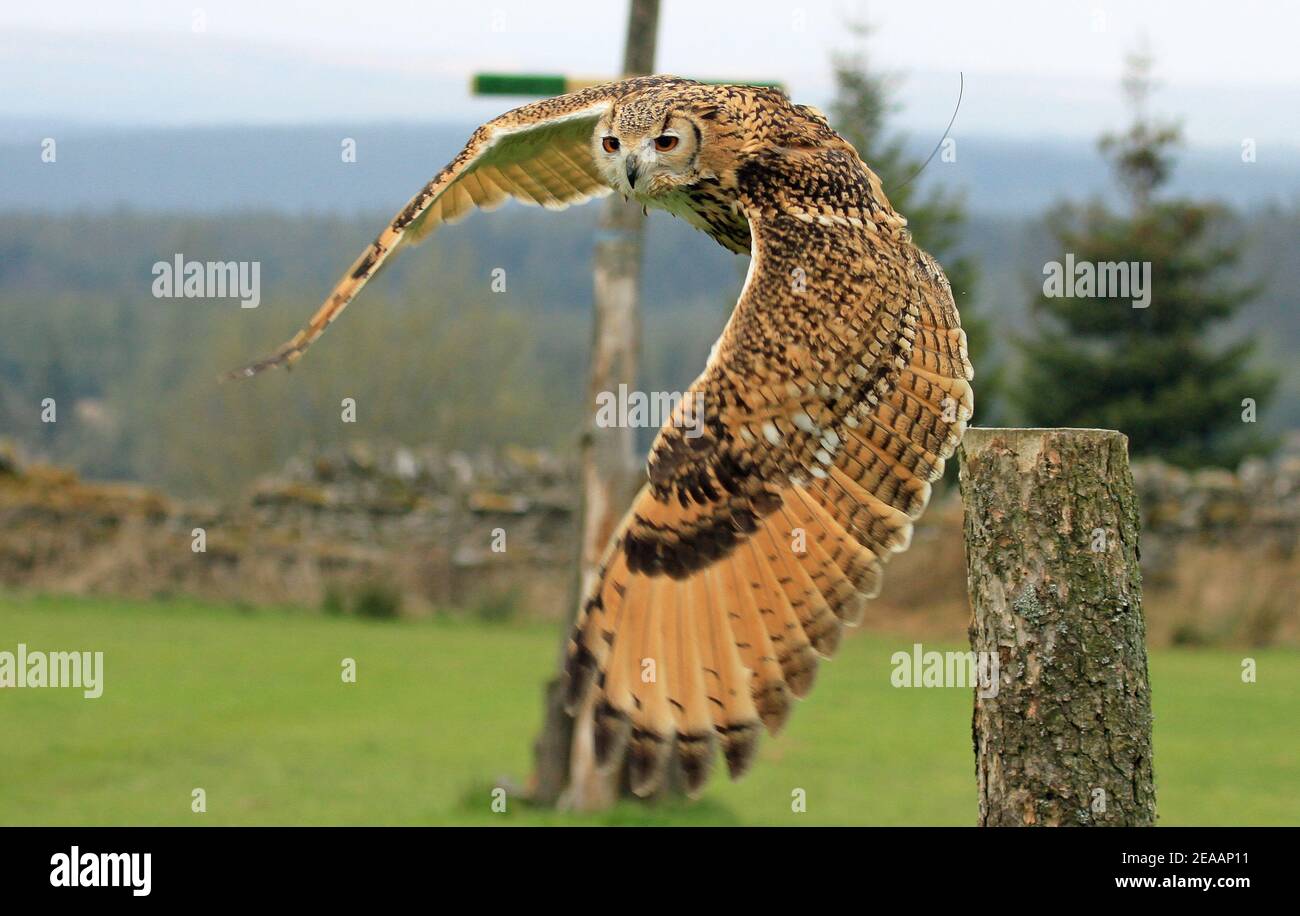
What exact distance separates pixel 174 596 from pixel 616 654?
44.5ft

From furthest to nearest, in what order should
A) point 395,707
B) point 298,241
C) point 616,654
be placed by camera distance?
1. point 298,241
2. point 395,707
3. point 616,654

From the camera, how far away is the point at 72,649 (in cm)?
1327

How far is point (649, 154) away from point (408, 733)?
7.86 m

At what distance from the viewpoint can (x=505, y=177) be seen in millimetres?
4875

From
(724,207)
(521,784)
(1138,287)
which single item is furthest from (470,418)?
(724,207)

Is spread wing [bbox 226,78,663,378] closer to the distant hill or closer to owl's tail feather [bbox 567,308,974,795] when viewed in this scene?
owl's tail feather [bbox 567,308,974,795]

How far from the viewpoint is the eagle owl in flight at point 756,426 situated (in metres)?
3.36

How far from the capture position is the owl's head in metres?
4.18

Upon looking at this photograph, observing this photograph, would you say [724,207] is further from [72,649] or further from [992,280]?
[992,280]

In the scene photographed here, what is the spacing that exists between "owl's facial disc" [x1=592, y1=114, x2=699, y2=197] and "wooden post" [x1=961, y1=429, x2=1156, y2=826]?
1.27m

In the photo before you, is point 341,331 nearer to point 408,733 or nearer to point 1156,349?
point 1156,349
